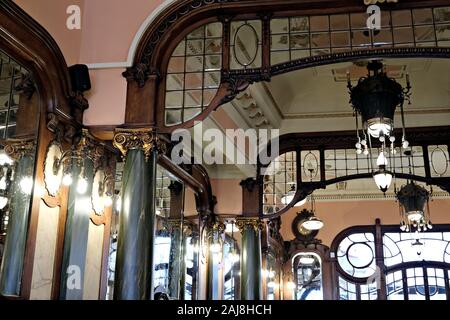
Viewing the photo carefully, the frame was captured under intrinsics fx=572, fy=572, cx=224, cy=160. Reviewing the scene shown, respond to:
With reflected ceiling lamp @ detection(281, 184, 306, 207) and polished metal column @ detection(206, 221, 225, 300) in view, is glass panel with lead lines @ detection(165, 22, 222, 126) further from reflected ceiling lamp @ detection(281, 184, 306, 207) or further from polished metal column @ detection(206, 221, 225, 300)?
polished metal column @ detection(206, 221, 225, 300)

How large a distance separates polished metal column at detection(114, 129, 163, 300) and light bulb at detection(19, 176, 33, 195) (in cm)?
92

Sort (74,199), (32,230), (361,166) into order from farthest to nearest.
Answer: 1. (361,166)
2. (74,199)
3. (32,230)

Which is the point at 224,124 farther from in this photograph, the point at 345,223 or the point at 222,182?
the point at 345,223

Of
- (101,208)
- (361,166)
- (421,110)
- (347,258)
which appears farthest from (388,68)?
(347,258)

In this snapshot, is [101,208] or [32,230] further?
[101,208]

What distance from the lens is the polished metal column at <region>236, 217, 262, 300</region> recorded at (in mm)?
9812

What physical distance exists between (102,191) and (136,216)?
1030 millimetres

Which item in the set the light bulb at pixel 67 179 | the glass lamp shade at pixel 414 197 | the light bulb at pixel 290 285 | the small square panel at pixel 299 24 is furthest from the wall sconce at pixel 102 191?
the light bulb at pixel 290 285

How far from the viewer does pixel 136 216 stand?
5.52 metres

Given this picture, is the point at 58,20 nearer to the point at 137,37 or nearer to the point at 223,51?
the point at 137,37

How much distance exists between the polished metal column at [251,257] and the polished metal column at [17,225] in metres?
5.49

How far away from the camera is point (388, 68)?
9.14 meters

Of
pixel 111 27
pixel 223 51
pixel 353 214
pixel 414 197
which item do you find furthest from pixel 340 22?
pixel 353 214

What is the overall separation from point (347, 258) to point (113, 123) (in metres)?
10.8
